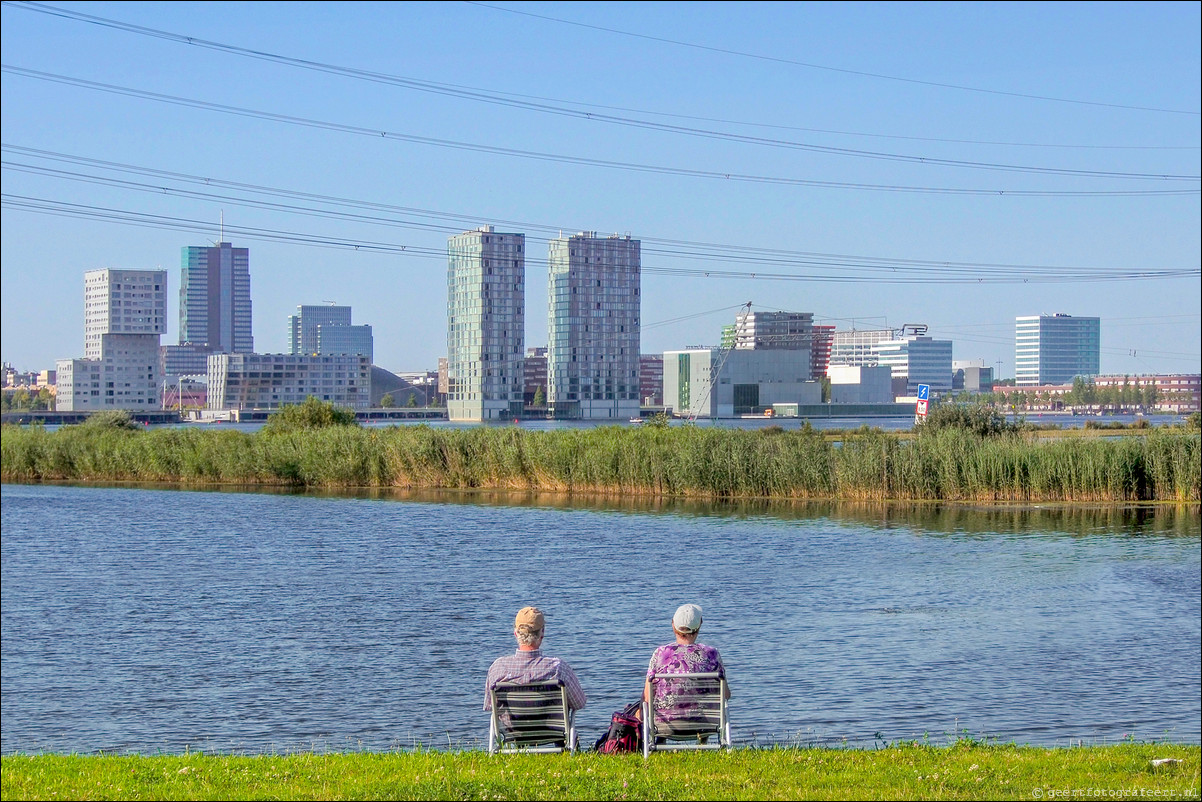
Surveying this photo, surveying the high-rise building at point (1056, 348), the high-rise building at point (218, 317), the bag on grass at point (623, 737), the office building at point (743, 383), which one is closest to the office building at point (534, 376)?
the office building at point (743, 383)

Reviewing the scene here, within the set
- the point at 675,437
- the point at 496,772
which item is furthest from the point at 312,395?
the point at 496,772

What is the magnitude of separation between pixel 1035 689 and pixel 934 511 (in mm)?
23298

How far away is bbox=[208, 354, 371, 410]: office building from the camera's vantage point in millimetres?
53500

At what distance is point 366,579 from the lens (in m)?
26.4

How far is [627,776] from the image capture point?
8617mm

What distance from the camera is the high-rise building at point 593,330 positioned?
Answer: 165 m

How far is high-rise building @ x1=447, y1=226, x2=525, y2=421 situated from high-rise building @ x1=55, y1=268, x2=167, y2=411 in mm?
136753

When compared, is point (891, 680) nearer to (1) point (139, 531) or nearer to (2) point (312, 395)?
(1) point (139, 531)

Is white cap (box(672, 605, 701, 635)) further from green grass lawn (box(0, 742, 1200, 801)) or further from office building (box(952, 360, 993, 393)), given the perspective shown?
office building (box(952, 360, 993, 393))

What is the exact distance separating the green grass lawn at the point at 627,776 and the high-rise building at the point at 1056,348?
340 ft

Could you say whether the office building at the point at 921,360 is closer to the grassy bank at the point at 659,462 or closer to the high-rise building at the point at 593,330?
the high-rise building at the point at 593,330

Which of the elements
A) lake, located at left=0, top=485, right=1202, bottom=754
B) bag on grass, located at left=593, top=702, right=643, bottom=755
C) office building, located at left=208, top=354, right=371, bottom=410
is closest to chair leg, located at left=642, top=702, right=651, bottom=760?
bag on grass, located at left=593, top=702, right=643, bottom=755

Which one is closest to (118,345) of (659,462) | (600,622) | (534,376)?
(600,622)

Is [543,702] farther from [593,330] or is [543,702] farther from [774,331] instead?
[593,330]
